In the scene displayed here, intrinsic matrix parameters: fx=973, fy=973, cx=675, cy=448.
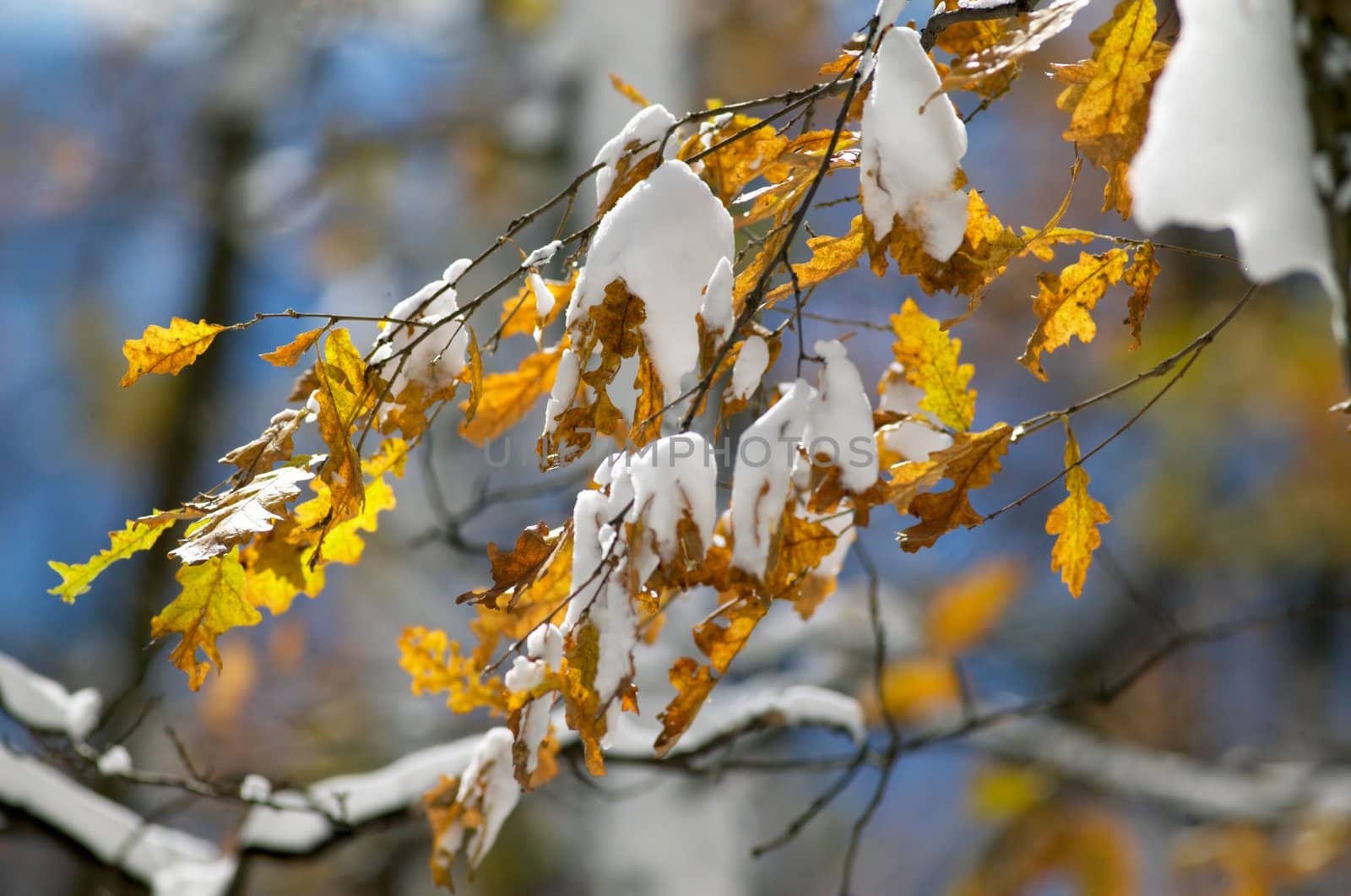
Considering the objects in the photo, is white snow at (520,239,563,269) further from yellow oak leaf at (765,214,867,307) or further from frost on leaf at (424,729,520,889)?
frost on leaf at (424,729,520,889)

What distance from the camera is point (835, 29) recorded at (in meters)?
4.89

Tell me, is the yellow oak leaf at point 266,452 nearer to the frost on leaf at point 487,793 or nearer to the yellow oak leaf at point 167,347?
the yellow oak leaf at point 167,347

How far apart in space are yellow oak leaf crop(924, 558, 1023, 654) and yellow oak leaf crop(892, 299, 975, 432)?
7.06ft

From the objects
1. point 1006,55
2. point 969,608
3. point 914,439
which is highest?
point 1006,55

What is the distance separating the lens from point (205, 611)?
0.81 m

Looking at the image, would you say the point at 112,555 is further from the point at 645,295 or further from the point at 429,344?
the point at 645,295

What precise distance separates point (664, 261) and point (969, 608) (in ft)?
9.59

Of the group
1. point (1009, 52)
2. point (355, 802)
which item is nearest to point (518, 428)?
point (355, 802)

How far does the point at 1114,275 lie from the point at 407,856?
412 centimetres

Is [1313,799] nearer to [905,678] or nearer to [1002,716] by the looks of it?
[905,678]

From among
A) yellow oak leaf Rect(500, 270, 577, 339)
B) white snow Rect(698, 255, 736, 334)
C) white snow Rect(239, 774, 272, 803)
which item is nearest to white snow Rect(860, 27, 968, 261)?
white snow Rect(698, 255, 736, 334)

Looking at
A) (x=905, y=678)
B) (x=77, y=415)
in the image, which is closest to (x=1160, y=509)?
(x=905, y=678)

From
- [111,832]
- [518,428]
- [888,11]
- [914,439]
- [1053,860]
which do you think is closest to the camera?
[888,11]

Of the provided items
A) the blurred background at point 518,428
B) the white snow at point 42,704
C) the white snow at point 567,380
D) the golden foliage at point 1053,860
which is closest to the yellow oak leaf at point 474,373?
the white snow at point 567,380
